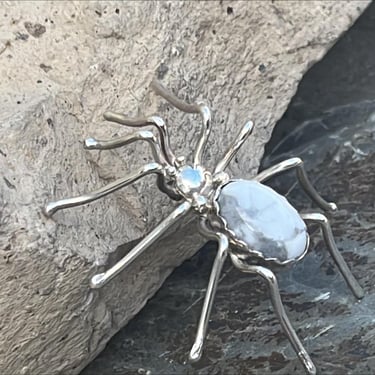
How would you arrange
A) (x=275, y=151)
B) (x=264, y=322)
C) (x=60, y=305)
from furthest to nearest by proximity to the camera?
1. (x=275, y=151)
2. (x=264, y=322)
3. (x=60, y=305)

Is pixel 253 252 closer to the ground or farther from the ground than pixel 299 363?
farther from the ground

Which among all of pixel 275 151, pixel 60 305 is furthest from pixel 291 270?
pixel 60 305

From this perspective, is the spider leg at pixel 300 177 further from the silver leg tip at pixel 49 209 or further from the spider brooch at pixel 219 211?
the silver leg tip at pixel 49 209

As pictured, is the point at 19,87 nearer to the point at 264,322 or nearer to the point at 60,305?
the point at 60,305

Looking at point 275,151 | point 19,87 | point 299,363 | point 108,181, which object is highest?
point 19,87

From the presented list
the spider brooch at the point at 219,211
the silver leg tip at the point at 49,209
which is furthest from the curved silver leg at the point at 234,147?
the silver leg tip at the point at 49,209

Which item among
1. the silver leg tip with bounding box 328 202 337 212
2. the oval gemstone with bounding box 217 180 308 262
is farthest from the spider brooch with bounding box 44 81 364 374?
the silver leg tip with bounding box 328 202 337 212

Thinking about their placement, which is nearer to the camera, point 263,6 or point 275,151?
point 263,6
